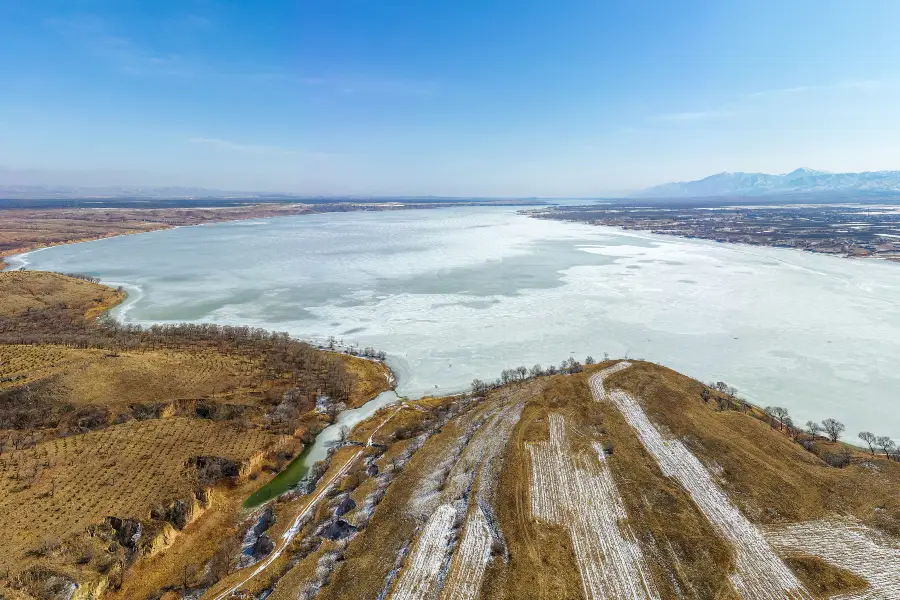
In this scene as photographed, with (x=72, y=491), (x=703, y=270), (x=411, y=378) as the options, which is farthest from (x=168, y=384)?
(x=703, y=270)

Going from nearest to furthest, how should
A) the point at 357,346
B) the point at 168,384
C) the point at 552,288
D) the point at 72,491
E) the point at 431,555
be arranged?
the point at 431,555
the point at 72,491
the point at 168,384
the point at 357,346
the point at 552,288

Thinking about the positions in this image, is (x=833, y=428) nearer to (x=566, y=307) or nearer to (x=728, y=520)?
(x=728, y=520)

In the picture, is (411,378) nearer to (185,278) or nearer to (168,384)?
(168,384)

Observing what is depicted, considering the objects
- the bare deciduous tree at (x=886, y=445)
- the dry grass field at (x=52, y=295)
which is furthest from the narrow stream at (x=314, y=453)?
the dry grass field at (x=52, y=295)

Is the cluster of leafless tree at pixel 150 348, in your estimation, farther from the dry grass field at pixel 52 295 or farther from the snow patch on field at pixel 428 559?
the snow patch on field at pixel 428 559

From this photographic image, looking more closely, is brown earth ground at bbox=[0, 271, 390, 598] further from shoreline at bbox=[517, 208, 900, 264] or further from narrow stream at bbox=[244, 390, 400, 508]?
shoreline at bbox=[517, 208, 900, 264]
